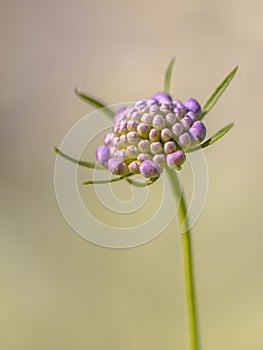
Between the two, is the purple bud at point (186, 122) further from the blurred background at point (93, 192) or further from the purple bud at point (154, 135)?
the blurred background at point (93, 192)

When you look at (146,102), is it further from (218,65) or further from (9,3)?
(9,3)

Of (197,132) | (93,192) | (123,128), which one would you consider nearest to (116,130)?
(123,128)

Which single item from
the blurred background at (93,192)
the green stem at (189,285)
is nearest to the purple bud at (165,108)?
the green stem at (189,285)

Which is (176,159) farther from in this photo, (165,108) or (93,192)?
(93,192)

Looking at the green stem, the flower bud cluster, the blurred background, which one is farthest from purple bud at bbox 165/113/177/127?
the blurred background

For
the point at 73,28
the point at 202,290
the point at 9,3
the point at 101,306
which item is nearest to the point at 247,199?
the point at 202,290

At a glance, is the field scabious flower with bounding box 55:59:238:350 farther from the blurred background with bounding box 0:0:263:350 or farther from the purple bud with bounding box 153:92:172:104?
the blurred background with bounding box 0:0:263:350
